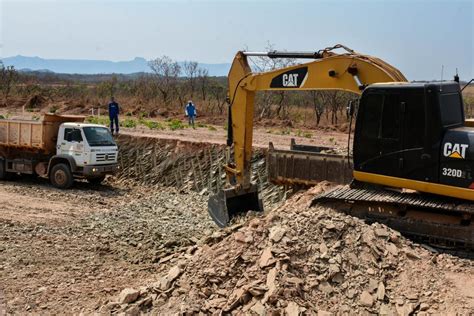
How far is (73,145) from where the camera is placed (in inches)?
677

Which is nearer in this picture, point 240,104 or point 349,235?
point 349,235

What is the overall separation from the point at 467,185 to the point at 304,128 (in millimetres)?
19752

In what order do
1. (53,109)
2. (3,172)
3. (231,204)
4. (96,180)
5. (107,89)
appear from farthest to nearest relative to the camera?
(107,89) < (53,109) < (3,172) < (96,180) < (231,204)

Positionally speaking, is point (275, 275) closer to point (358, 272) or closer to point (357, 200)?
point (358, 272)

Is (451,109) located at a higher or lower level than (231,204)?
→ higher

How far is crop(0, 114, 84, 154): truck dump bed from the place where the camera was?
17641 mm

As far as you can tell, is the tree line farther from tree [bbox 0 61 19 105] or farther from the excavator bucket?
the excavator bucket

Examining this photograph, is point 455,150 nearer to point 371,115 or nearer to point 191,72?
point 371,115

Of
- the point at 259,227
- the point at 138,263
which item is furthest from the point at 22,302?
the point at 259,227

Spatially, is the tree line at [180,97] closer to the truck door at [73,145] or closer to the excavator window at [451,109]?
the truck door at [73,145]

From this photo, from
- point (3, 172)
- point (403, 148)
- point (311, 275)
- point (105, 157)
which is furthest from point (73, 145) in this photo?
point (311, 275)

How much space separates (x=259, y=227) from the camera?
8055mm

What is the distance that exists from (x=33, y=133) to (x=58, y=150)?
112 centimetres

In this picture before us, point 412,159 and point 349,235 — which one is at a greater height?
point 412,159
